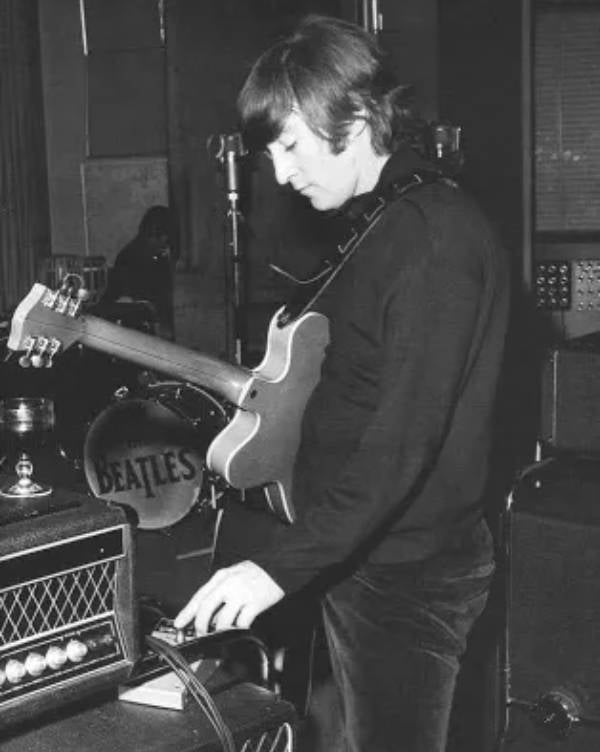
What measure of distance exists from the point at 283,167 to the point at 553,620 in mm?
940

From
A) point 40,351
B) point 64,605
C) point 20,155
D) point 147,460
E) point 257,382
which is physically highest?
point 20,155

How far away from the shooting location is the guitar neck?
2.98m

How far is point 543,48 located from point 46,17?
20.6 ft

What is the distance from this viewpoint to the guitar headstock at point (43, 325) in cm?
268

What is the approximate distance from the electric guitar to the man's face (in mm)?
833

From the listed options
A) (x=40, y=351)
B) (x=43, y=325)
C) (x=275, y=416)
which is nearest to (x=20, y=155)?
(x=43, y=325)

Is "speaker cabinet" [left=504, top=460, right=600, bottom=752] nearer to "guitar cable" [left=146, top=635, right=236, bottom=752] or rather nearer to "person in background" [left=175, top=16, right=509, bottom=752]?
"person in background" [left=175, top=16, right=509, bottom=752]

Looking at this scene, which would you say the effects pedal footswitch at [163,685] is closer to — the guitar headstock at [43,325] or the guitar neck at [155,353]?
the guitar headstock at [43,325]

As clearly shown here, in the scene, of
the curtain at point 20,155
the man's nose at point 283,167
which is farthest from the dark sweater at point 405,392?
the curtain at point 20,155

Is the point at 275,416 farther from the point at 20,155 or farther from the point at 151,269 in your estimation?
the point at 20,155

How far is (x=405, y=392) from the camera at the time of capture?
1.49 meters

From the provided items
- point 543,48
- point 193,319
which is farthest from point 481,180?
point 193,319

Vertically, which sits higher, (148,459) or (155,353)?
(155,353)

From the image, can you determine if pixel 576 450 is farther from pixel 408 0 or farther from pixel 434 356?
pixel 408 0
